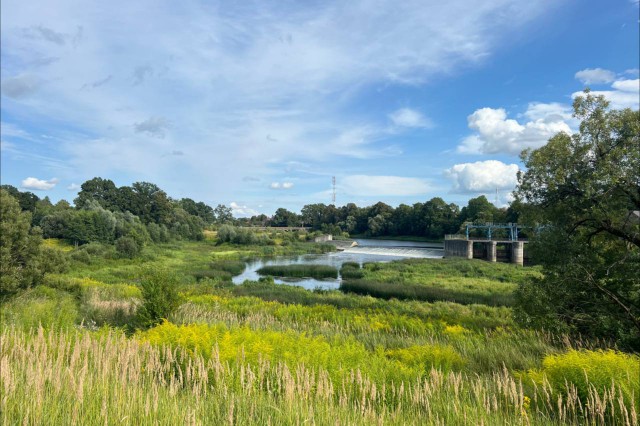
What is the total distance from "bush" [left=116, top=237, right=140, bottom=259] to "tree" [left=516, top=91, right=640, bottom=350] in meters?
51.2

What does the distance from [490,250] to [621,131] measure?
63592 mm

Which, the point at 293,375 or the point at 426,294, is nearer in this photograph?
the point at 293,375

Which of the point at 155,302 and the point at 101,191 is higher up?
the point at 101,191

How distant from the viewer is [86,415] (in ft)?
11.4

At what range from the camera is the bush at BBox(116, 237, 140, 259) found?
52441 millimetres

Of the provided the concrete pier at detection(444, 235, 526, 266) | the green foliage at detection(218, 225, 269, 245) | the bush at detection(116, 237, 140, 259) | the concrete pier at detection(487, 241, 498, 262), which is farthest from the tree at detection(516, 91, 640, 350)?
the green foliage at detection(218, 225, 269, 245)

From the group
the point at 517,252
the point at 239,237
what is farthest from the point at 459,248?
the point at 239,237

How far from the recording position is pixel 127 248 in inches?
2089

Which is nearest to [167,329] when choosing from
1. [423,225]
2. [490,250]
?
[490,250]

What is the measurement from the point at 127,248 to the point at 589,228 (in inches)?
2097

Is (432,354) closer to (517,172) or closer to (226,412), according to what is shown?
(226,412)

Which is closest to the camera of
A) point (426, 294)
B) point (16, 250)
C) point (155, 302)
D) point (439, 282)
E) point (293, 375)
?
point (293, 375)

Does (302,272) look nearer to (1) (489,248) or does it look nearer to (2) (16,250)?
(2) (16,250)

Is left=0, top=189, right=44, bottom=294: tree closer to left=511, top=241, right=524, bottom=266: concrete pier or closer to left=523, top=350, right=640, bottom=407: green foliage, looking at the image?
left=523, top=350, right=640, bottom=407: green foliage
